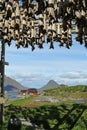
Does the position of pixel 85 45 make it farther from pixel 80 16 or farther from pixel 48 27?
pixel 80 16

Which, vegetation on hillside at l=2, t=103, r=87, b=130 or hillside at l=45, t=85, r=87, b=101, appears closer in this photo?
vegetation on hillside at l=2, t=103, r=87, b=130

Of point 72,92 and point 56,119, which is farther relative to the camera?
point 72,92

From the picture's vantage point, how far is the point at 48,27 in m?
8.78

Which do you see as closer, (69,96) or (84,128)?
(84,128)

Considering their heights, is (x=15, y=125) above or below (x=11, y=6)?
below

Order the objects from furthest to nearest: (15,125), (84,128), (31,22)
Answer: (84,128), (15,125), (31,22)

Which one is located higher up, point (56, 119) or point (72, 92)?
point (56, 119)

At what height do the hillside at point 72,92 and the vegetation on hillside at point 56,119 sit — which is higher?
the vegetation on hillside at point 56,119

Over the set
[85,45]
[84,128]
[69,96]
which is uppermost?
[85,45]

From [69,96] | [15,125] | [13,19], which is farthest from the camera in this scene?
[69,96]

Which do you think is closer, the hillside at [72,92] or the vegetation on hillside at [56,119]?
the vegetation on hillside at [56,119]

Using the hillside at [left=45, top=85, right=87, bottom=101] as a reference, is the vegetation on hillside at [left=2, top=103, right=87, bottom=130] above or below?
above

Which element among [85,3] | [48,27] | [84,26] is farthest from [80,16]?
[48,27]

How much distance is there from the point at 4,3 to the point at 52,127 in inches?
469
